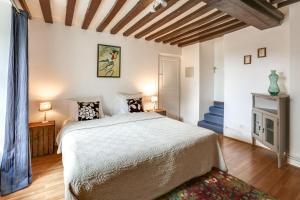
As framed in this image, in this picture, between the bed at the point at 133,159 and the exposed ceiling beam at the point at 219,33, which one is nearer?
the bed at the point at 133,159

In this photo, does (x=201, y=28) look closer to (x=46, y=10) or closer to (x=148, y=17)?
(x=148, y=17)

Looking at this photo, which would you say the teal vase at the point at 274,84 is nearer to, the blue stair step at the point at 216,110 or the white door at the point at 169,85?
the blue stair step at the point at 216,110

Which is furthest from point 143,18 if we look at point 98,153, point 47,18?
point 98,153

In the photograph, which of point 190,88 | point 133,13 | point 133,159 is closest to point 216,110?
point 190,88

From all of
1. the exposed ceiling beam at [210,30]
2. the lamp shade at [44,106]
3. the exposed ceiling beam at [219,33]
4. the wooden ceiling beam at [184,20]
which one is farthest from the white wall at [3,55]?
the exposed ceiling beam at [219,33]

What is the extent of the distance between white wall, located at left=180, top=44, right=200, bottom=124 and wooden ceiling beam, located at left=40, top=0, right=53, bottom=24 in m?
3.40

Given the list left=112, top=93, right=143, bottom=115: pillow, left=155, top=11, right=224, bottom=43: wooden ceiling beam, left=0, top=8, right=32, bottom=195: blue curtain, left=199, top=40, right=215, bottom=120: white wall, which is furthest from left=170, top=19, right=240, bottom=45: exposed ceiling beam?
left=0, top=8, right=32, bottom=195: blue curtain

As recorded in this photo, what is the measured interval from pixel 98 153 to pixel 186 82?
3.81m

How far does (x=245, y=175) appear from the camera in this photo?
229cm

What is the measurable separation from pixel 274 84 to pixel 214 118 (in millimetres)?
1860

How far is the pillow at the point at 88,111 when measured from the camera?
2.99 metres

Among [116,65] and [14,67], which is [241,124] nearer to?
[116,65]

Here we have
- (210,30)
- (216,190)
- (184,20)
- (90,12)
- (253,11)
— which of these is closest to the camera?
(216,190)

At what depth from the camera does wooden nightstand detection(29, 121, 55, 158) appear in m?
2.74
